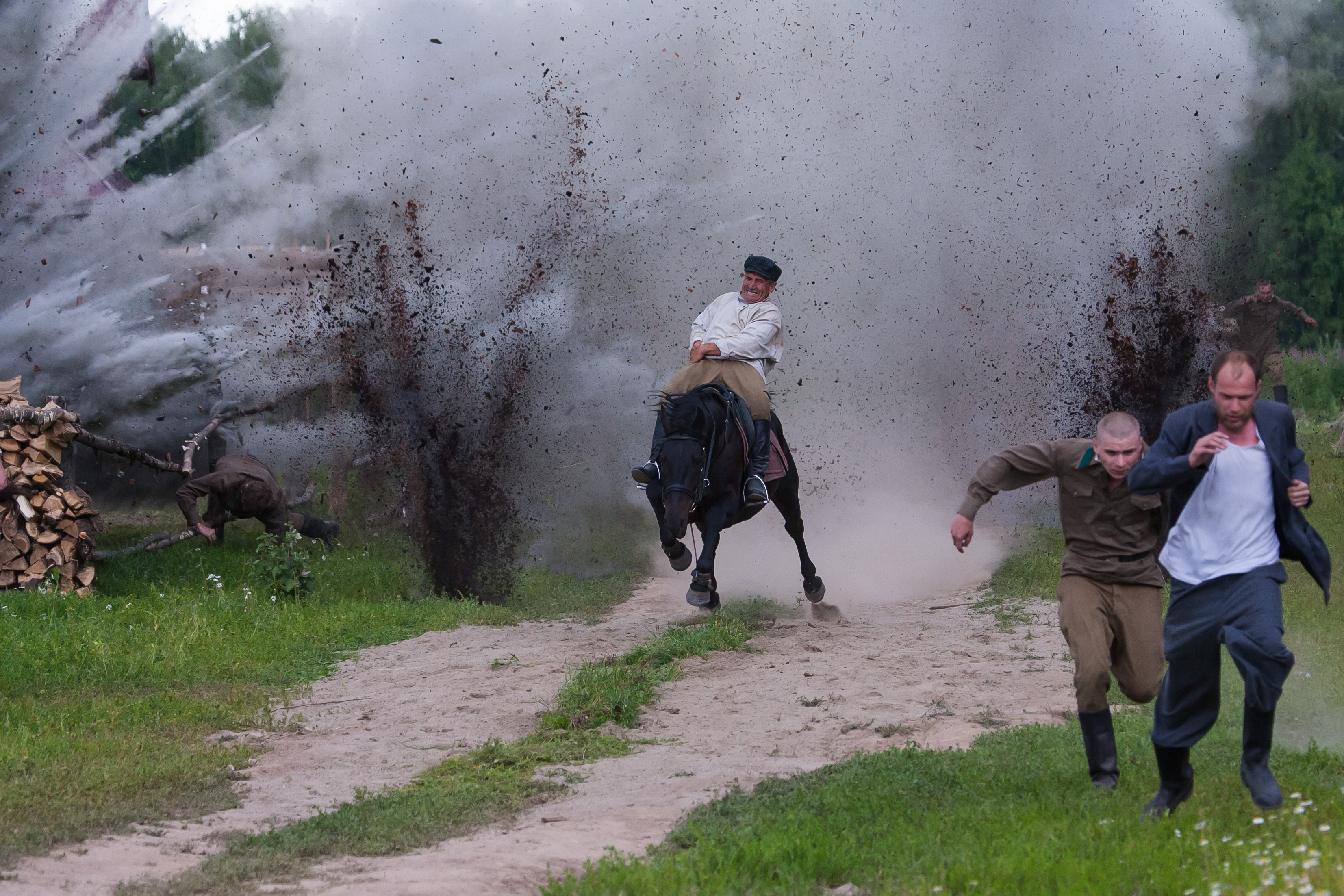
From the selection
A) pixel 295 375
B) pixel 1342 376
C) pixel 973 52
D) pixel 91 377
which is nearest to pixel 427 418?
pixel 295 375

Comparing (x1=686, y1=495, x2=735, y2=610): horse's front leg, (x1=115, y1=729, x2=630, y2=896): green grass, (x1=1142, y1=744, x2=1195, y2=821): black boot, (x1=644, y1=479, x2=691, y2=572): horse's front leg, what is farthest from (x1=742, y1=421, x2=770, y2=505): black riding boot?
(x1=1142, y1=744, x2=1195, y2=821): black boot

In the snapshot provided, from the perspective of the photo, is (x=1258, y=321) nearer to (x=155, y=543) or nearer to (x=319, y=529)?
(x=319, y=529)

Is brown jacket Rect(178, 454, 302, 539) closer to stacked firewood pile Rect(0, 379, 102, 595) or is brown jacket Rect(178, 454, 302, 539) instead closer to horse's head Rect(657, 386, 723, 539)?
stacked firewood pile Rect(0, 379, 102, 595)

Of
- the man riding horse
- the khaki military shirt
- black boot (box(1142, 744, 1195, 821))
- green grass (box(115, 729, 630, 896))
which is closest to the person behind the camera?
green grass (box(115, 729, 630, 896))

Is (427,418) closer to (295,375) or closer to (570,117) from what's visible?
(295,375)

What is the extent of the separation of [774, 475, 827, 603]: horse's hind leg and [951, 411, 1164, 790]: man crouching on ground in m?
6.43

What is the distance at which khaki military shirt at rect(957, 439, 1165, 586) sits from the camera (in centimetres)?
606

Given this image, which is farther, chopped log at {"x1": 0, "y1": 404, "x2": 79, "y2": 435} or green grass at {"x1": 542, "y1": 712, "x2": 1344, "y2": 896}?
chopped log at {"x1": 0, "y1": 404, "x2": 79, "y2": 435}


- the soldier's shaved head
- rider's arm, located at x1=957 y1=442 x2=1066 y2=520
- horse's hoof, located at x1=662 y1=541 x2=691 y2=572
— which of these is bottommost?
horse's hoof, located at x1=662 y1=541 x2=691 y2=572

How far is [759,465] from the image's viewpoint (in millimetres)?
11711

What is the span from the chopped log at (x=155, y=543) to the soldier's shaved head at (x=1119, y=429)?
10321 mm

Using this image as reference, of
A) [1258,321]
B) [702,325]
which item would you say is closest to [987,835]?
[702,325]

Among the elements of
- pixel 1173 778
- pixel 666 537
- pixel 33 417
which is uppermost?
pixel 33 417

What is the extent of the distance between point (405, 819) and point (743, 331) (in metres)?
6.90
